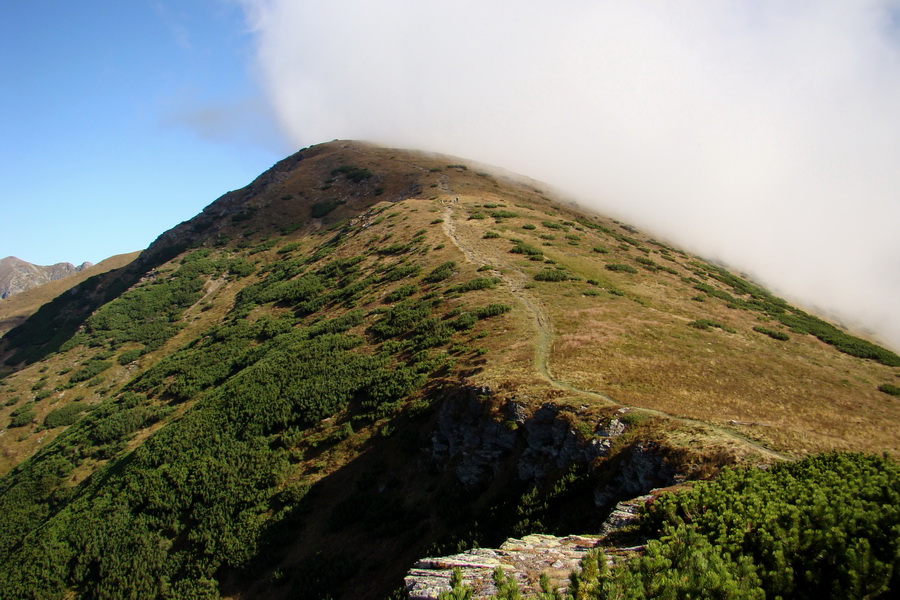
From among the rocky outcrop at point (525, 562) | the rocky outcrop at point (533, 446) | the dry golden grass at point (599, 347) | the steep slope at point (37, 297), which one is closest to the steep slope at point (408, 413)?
the rocky outcrop at point (533, 446)

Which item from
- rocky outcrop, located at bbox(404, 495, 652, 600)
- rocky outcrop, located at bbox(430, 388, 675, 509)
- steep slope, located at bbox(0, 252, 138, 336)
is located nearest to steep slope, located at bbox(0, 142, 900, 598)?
rocky outcrop, located at bbox(430, 388, 675, 509)

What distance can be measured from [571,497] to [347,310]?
3467cm

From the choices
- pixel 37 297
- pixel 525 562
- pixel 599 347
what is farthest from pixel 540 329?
pixel 37 297

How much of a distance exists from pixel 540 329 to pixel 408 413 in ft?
36.1

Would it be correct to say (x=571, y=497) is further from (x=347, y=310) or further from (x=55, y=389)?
(x=55, y=389)

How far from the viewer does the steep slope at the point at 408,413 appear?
19500 millimetres

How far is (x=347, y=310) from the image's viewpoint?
47312 mm

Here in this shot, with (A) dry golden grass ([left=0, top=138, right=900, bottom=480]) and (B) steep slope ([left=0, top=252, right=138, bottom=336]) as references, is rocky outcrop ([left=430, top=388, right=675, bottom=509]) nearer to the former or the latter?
(A) dry golden grass ([left=0, top=138, right=900, bottom=480])

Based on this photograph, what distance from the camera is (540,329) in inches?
1224

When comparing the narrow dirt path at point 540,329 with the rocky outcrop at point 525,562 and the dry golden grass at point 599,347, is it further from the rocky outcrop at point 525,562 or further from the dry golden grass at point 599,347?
the rocky outcrop at point 525,562

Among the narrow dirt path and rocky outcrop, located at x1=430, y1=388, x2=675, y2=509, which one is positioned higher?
the narrow dirt path

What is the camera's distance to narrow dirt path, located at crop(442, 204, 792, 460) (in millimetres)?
17188

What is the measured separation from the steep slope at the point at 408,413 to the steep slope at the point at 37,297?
2753 inches

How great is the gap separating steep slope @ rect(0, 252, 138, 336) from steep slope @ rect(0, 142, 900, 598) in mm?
69926
